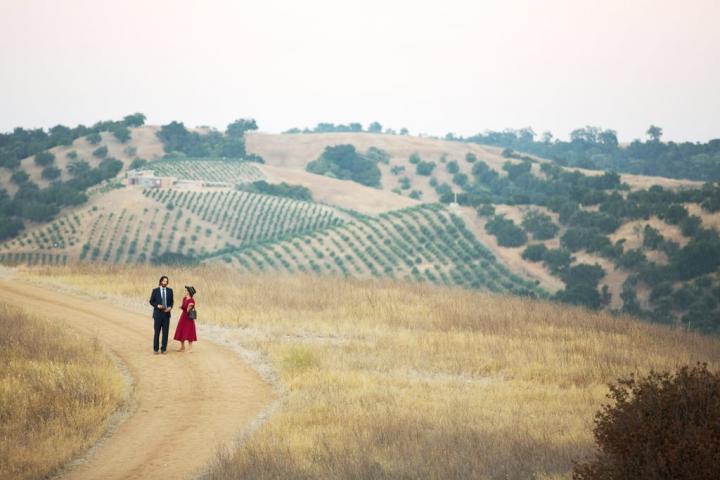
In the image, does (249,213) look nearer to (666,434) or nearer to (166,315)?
(166,315)

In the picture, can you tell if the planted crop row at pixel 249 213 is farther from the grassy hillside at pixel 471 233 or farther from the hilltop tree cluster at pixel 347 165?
the hilltop tree cluster at pixel 347 165

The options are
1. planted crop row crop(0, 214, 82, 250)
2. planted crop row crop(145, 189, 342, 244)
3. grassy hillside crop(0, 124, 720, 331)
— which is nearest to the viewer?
grassy hillside crop(0, 124, 720, 331)

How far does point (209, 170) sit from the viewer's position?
12312 centimetres

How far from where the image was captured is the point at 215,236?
87562mm

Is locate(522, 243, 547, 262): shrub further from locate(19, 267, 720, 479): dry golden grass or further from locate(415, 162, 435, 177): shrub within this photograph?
locate(415, 162, 435, 177): shrub

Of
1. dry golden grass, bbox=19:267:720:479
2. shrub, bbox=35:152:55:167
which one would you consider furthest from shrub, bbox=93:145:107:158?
dry golden grass, bbox=19:267:720:479

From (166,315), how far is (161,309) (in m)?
0.19

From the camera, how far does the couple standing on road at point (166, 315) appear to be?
18719 mm

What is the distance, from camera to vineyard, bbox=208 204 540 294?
6238 centimetres

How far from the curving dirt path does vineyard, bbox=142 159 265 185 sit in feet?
308

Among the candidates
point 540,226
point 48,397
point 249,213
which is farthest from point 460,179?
point 48,397

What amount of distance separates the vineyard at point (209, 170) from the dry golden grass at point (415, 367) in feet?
281

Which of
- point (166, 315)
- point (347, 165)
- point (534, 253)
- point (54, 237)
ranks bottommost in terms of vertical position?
point (54, 237)

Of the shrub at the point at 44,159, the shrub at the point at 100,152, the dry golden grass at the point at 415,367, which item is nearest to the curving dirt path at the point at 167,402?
the dry golden grass at the point at 415,367
